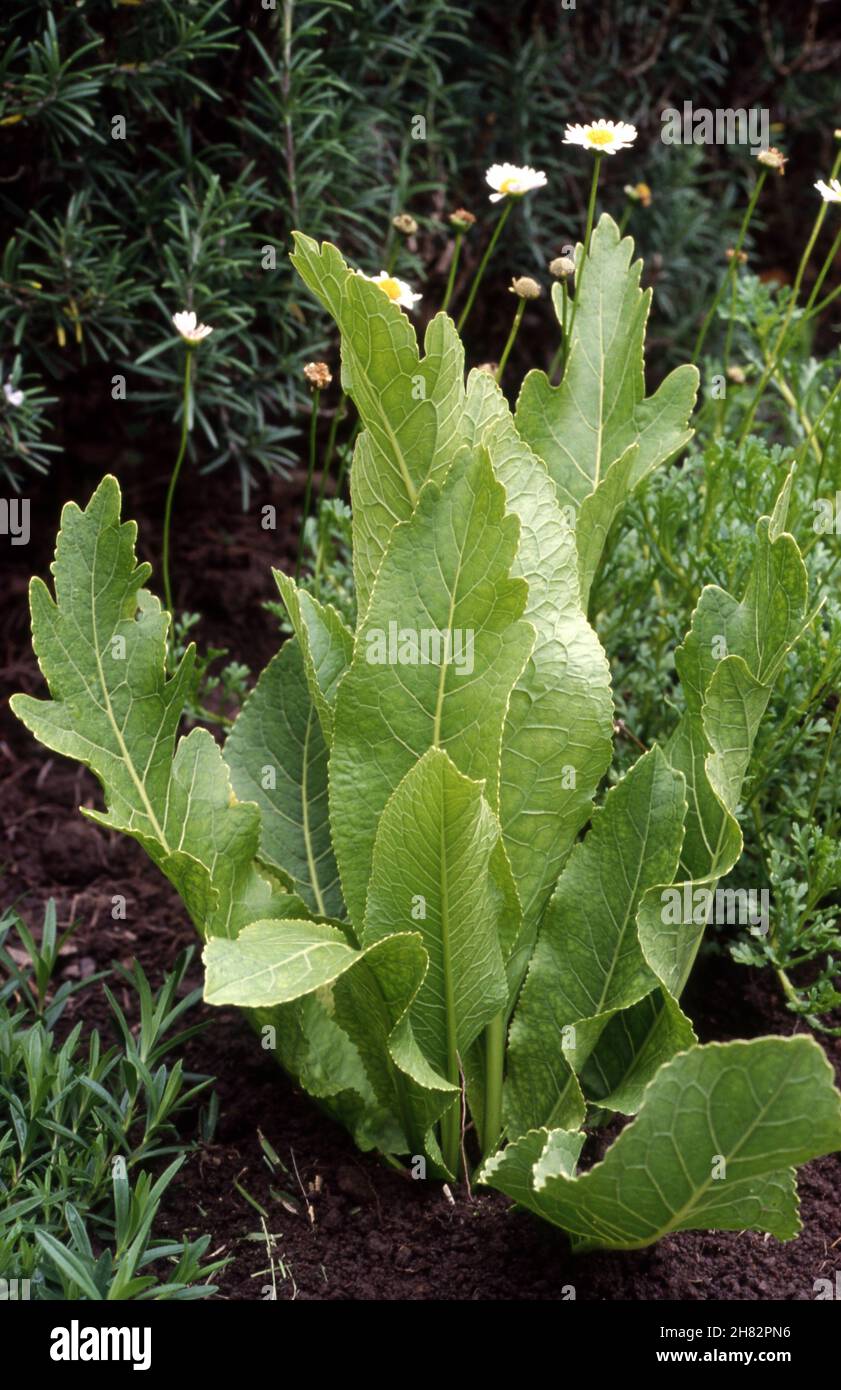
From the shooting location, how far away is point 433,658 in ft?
6.20

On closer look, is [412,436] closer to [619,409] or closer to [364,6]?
[619,409]

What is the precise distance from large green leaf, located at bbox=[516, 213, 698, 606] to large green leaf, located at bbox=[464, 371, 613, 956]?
28 cm

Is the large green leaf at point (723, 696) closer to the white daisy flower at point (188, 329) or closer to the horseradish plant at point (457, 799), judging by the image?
the horseradish plant at point (457, 799)

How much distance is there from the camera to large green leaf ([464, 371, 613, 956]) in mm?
2033

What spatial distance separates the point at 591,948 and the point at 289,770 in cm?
59

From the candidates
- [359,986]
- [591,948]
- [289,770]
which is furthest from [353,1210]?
[289,770]

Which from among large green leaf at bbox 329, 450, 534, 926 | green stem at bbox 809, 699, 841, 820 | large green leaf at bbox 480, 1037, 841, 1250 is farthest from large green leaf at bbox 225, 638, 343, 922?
green stem at bbox 809, 699, 841, 820

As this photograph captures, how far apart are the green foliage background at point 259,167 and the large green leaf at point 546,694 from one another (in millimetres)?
1143

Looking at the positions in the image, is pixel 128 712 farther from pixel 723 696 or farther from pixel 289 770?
pixel 723 696

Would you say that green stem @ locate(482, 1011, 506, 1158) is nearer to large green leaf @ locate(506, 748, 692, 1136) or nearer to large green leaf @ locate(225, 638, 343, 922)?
large green leaf @ locate(506, 748, 692, 1136)

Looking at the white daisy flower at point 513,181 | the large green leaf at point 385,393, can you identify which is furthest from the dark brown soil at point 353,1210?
the white daisy flower at point 513,181

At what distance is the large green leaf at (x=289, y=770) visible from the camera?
7.56 feet
